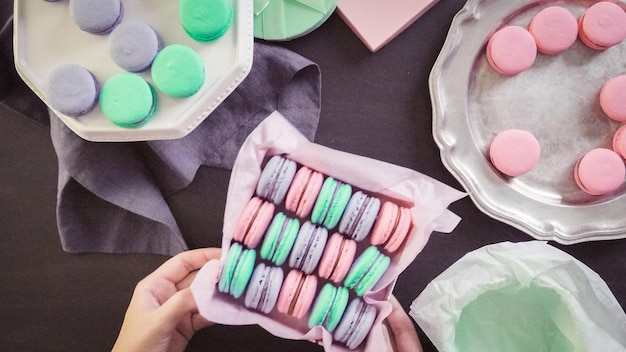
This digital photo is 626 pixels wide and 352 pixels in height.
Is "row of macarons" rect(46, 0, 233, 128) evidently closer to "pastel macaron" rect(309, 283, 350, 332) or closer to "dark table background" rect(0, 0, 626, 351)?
"dark table background" rect(0, 0, 626, 351)

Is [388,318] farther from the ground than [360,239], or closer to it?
closer to it

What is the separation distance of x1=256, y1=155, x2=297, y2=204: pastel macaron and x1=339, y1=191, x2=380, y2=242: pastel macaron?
0.08m

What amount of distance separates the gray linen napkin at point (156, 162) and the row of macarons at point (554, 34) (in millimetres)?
256

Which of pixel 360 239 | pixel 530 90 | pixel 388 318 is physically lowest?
pixel 388 318

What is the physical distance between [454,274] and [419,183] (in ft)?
0.41

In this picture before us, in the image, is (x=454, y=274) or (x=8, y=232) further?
(x=8, y=232)

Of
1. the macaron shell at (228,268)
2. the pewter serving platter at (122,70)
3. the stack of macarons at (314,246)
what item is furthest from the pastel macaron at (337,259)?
the pewter serving platter at (122,70)

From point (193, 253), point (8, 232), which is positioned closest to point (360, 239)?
point (193, 253)

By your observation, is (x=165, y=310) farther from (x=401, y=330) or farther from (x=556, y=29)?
(x=556, y=29)

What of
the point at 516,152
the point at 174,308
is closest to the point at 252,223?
the point at 174,308

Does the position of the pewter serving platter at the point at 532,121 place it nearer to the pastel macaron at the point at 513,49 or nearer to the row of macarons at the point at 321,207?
the pastel macaron at the point at 513,49

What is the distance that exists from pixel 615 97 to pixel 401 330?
424mm

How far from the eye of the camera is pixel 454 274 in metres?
0.69

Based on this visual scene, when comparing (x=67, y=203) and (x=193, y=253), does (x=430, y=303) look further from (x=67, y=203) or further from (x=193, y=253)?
(x=67, y=203)
